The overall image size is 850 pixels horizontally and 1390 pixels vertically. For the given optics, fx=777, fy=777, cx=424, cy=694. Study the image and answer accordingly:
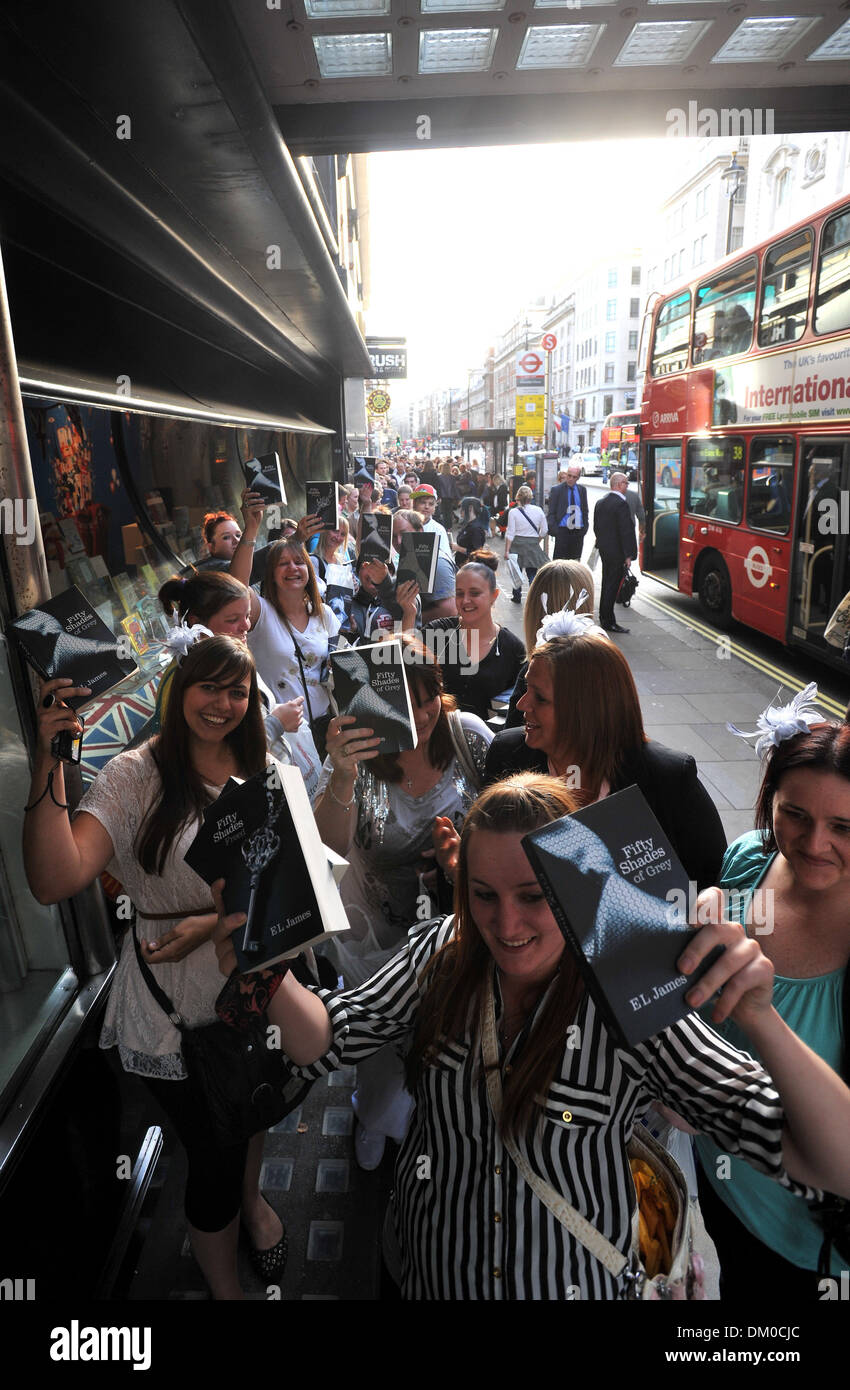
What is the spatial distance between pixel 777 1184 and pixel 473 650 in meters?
2.90

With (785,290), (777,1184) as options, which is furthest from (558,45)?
(785,290)

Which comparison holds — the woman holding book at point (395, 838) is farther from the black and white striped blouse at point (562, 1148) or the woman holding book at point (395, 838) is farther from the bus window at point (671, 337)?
the bus window at point (671, 337)

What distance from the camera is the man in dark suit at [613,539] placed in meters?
10.9

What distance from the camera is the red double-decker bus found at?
798 cm

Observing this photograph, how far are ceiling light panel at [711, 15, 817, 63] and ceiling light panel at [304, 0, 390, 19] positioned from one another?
72.2 inches

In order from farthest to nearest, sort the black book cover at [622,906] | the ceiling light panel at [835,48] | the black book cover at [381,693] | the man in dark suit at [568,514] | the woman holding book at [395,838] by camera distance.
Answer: the man in dark suit at [568,514]
the ceiling light panel at [835,48]
the woman holding book at [395,838]
the black book cover at [381,693]
the black book cover at [622,906]

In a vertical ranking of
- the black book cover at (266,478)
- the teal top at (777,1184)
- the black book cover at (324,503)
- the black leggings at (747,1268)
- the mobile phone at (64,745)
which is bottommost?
the black leggings at (747,1268)

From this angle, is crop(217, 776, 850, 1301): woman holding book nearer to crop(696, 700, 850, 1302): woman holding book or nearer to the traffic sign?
crop(696, 700, 850, 1302): woman holding book

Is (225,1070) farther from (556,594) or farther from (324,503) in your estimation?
(324,503)

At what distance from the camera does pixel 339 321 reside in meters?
11.7

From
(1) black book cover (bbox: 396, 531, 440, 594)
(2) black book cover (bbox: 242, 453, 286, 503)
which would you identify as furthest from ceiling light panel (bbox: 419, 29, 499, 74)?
(1) black book cover (bbox: 396, 531, 440, 594)

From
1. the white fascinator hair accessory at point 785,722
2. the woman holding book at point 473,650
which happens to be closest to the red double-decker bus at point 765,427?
→ the woman holding book at point 473,650

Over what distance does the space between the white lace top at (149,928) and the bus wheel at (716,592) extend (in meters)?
10.2

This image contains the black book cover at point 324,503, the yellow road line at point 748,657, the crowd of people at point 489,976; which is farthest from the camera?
the yellow road line at point 748,657
